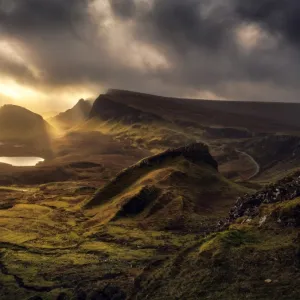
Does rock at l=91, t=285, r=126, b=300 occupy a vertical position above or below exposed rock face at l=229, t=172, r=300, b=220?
below

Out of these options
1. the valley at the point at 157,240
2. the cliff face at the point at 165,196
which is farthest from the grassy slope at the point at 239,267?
the cliff face at the point at 165,196

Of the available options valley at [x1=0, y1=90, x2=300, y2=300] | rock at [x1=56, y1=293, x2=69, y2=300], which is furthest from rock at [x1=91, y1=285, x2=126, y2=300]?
rock at [x1=56, y1=293, x2=69, y2=300]

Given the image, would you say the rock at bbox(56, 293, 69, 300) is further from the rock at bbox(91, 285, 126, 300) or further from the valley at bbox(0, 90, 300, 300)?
the rock at bbox(91, 285, 126, 300)

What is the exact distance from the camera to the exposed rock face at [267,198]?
82.7 meters

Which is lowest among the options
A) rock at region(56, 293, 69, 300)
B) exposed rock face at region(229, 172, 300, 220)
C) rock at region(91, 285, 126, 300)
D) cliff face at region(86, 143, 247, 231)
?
rock at region(56, 293, 69, 300)

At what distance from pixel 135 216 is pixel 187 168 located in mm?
49225

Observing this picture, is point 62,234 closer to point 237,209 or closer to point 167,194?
point 167,194

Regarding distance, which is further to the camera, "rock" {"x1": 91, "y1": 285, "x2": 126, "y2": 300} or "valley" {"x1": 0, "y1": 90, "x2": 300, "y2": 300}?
"rock" {"x1": 91, "y1": 285, "x2": 126, "y2": 300}

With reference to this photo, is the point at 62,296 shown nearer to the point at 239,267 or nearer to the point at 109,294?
the point at 109,294

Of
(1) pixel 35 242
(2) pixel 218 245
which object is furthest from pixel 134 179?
(2) pixel 218 245

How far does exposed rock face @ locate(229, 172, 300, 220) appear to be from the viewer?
82688mm

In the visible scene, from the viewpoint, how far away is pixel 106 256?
105375mm

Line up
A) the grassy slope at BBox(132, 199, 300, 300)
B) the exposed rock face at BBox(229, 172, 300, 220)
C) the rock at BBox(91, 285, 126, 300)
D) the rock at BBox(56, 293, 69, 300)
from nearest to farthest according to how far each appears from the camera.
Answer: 1. the grassy slope at BBox(132, 199, 300, 300)
2. the rock at BBox(91, 285, 126, 300)
3. the rock at BBox(56, 293, 69, 300)
4. the exposed rock face at BBox(229, 172, 300, 220)

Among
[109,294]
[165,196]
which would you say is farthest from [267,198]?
[165,196]
